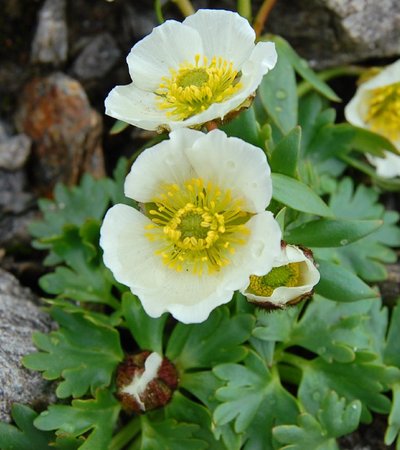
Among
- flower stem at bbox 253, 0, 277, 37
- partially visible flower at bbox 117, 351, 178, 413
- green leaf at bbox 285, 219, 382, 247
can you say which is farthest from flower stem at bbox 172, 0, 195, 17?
partially visible flower at bbox 117, 351, 178, 413

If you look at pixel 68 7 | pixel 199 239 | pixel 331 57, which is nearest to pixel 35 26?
pixel 68 7

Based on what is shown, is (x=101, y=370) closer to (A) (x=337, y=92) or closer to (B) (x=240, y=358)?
(B) (x=240, y=358)

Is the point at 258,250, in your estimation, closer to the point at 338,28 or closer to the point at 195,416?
the point at 195,416

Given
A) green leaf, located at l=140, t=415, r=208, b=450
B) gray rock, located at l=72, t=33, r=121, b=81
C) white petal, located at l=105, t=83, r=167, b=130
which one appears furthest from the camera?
gray rock, located at l=72, t=33, r=121, b=81

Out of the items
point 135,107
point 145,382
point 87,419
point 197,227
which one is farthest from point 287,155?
point 87,419

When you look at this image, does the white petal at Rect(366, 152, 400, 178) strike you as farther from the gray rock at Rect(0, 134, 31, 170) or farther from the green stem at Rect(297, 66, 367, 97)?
the gray rock at Rect(0, 134, 31, 170)

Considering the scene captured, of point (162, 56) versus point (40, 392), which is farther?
point (40, 392)

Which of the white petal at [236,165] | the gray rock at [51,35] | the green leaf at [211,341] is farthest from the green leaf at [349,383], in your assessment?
the gray rock at [51,35]
